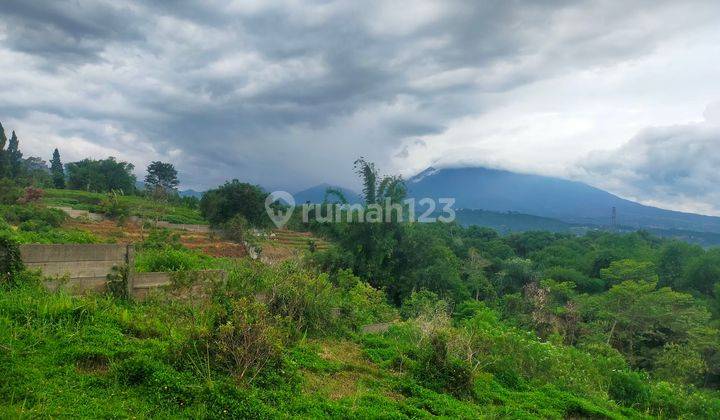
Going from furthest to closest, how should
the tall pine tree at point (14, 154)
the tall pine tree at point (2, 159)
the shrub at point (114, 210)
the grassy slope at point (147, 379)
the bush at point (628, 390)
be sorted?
the tall pine tree at point (14, 154)
the tall pine tree at point (2, 159)
the shrub at point (114, 210)
the bush at point (628, 390)
the grassy slope at point (147, 379)

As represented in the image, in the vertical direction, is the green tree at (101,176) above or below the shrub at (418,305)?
above

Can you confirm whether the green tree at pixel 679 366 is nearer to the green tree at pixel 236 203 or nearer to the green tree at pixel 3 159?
the green tree at pixel 236 203

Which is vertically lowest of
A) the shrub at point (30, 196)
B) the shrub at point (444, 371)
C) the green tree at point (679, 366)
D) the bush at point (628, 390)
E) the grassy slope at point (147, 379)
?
the green tree at point (679, 366)

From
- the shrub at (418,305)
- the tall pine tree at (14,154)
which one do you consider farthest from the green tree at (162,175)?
the shrub at (418,305)

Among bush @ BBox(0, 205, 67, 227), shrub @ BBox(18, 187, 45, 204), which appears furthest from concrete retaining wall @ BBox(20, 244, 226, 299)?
shrub @ BBox(18, 187, 45, 204)

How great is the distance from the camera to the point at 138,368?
13.8 ft

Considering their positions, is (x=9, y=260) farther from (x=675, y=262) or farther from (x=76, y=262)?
(x=675, y=262)

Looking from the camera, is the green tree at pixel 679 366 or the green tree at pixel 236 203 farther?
the green tree at pixel 236 203

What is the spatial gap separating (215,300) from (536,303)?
56.7 ft

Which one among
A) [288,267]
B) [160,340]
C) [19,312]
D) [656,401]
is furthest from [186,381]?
[656,401]

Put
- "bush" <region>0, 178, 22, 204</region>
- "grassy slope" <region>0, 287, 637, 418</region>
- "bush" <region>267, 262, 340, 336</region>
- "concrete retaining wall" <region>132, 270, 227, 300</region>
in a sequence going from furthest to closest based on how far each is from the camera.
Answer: "bush" <region>0, 178, 22, 204</region>
"bush" <region>267, 262, 340, 336</region>
"concrete retaining wall" <region>132, 270, 227, 300</region>
"grassy slope" <region>0, 287, 637, 418</region>

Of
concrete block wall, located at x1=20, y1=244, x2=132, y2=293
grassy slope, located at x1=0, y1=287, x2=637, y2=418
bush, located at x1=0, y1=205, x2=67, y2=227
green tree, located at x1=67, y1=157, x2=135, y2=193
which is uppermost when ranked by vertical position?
green tree, located at x1=67, y1=157, x2=135, y2=193

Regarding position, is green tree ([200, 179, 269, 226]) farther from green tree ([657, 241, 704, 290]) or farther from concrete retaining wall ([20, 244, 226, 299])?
green tree ([657, 241, 704, 290])

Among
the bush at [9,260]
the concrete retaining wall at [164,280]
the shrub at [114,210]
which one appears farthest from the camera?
Answer: the shrub at [114,210]
